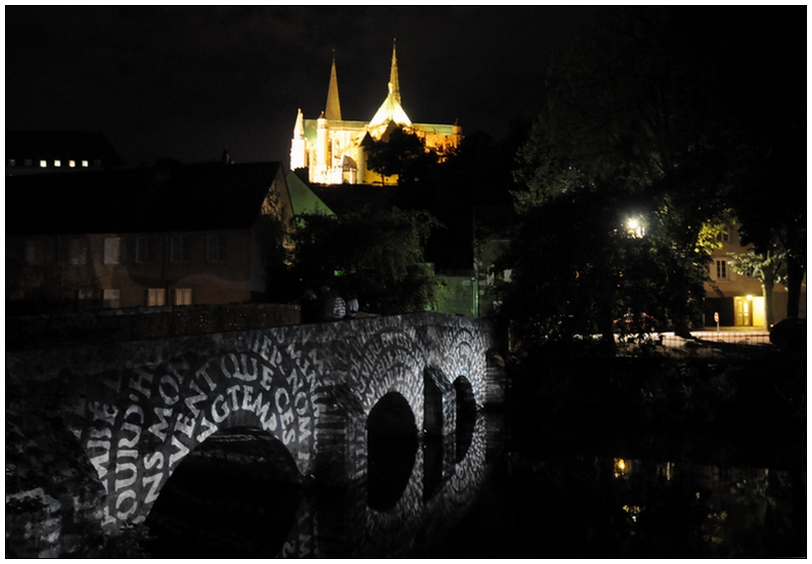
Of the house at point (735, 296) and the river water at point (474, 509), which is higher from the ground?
the house at point (735, 296)

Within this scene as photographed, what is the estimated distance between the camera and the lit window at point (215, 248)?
31312 mm

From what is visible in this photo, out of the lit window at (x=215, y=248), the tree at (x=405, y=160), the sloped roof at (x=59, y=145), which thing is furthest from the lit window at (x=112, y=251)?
the sloped roof at (x=59, y=145)

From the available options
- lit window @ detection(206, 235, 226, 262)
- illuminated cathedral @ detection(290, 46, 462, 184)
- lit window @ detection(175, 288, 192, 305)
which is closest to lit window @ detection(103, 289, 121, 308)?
lit window @ detection(175, 288, 192, 305)

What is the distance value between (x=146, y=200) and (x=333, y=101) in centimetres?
10147

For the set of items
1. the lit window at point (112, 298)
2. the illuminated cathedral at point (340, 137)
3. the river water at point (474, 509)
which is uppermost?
the illuminated cathedral at point (340, 137)

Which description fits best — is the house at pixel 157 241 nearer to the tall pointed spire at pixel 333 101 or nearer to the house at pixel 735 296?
the house at pixel 735 296

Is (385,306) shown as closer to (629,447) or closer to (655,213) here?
(655,213)

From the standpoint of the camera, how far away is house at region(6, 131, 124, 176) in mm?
78875

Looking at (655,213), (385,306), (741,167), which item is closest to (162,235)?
(385,306)

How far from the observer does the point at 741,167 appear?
2395 cm

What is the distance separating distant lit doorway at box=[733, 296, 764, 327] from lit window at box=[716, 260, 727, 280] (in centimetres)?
128

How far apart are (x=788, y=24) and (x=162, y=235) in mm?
23618

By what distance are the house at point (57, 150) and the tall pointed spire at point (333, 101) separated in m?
52.3

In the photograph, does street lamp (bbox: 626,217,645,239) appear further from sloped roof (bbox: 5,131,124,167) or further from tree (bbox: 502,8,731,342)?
sloped roof (bbox: 5,131,124,167)
